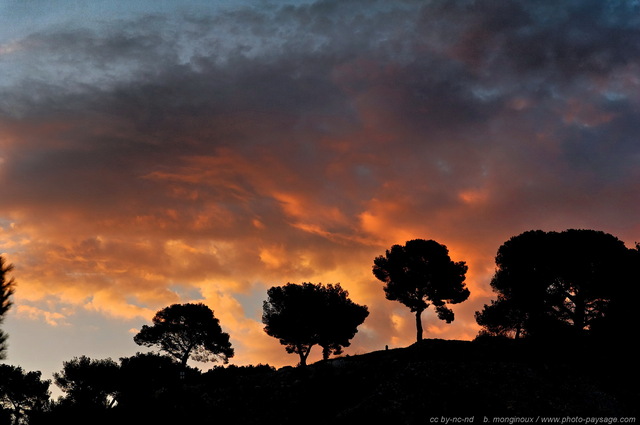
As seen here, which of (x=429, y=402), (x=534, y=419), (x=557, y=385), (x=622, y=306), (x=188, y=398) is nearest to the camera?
(x=534, y=419)

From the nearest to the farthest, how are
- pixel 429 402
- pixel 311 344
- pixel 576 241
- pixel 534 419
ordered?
pixel 534 419
pixel 429 402
pixel 576 241
pixel 311 344

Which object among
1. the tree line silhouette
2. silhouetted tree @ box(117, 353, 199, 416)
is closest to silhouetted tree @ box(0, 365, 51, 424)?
the tree line silhouette

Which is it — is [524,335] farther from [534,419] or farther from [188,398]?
[188,398]

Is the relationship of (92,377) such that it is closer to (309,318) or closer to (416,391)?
(309,318)

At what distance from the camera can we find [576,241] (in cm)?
5112

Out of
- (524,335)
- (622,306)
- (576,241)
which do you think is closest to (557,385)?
(622,306)

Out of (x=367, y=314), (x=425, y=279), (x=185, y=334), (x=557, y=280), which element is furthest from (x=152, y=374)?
(x=557, y=280)

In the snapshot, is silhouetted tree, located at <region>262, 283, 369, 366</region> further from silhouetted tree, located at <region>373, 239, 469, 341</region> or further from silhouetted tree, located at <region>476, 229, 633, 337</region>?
silhouetted tree, located at <region>476, 229, 633, 337</region>

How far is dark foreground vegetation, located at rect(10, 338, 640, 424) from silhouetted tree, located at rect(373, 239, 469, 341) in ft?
49.6

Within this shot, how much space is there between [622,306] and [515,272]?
12.4m

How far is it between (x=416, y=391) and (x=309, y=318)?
37844 mm

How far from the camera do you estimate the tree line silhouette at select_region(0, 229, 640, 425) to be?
4178 centimetres

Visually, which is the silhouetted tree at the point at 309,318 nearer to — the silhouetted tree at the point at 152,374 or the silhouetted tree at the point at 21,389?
the silhouetted tree at the point at 152,374

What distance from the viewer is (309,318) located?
65.7m
